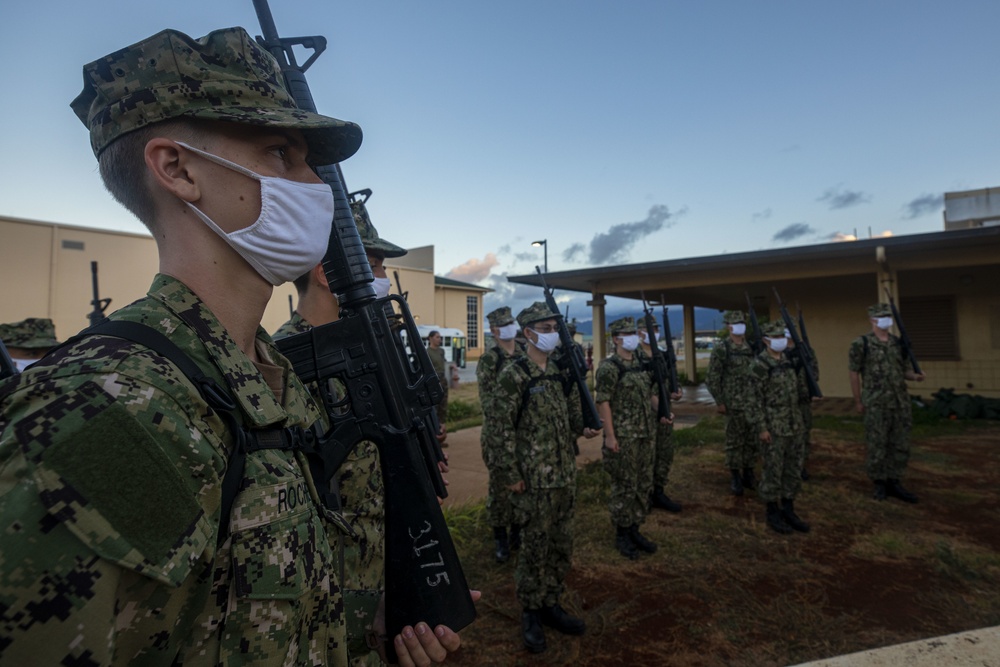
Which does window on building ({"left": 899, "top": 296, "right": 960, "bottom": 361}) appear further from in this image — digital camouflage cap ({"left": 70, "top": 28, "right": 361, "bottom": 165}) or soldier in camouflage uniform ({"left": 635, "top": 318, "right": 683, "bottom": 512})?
digital camouflage cap ({"left": 70, "top": 28, "right": 361, "bottom": 165})

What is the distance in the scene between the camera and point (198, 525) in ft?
2.59

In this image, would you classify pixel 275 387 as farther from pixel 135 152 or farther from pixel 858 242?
pixel 858 242

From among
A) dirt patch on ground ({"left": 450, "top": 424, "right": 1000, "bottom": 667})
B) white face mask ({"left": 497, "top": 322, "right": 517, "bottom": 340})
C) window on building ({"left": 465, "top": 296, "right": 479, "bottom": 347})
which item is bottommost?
dirt patch on ground ({"left": 450, "top": 424, "right": 1000, "bottom": 667})

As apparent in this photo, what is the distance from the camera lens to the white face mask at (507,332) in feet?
20.7

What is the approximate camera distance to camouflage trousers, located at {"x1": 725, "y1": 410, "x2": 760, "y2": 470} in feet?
23.1

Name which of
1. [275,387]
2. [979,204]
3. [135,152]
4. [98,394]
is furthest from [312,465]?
[979,204]

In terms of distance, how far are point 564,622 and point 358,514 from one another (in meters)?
2.39

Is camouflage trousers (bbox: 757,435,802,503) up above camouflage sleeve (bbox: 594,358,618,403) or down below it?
below

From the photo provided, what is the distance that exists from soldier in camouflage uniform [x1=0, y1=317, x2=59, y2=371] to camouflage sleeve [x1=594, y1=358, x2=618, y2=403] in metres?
5.00

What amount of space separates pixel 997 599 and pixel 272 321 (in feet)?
81.5

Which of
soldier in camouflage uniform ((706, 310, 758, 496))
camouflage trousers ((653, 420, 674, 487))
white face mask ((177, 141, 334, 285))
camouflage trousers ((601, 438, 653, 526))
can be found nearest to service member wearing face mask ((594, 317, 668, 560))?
camouflage trousers ((601, 438, 653, 526))

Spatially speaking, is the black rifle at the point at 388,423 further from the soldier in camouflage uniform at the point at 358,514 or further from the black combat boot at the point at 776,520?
the black combat boot at the point at 776,520

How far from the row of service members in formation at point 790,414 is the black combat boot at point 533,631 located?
10.6 ft

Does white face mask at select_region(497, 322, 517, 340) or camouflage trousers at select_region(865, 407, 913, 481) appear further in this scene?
camouflage trousers at select_region(865, 407, 913, 481)
